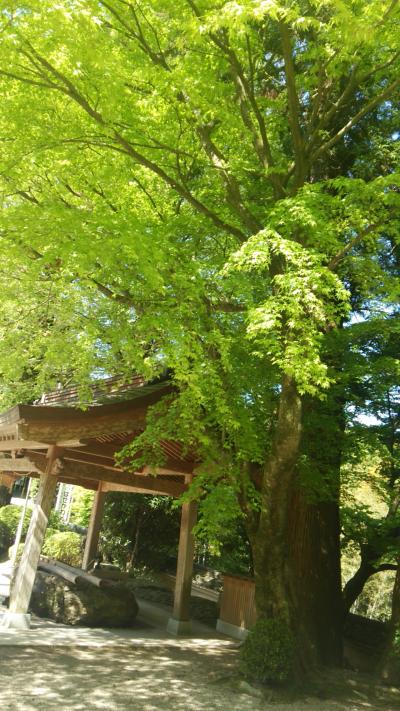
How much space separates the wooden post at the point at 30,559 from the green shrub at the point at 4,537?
1218cm

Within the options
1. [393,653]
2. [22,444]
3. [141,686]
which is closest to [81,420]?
[22,444]

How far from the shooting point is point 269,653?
6754 millimetres

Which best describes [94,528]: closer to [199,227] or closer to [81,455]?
[81,455]

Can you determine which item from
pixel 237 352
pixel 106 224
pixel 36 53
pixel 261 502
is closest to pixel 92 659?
pixel 261 502

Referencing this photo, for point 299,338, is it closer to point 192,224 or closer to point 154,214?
point 192,224

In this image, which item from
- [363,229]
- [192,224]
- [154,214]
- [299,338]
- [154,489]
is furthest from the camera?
[154,489]

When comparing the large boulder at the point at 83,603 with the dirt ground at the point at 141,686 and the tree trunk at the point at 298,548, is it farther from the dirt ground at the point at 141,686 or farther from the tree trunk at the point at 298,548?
the tree trunk at the point at 298,548

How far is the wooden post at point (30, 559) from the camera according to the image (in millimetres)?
8484

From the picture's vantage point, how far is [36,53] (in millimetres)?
5922

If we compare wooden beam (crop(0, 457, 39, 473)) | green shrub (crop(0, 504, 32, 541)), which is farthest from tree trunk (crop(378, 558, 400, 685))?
green shrub (crop(0, 504, 32, 541))

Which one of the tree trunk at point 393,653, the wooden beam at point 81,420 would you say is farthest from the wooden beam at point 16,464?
the tree trunk at point 393,653

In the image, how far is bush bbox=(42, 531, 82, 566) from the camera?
56.1 ft

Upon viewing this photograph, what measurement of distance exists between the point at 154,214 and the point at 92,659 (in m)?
6.85

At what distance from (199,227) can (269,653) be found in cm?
607
